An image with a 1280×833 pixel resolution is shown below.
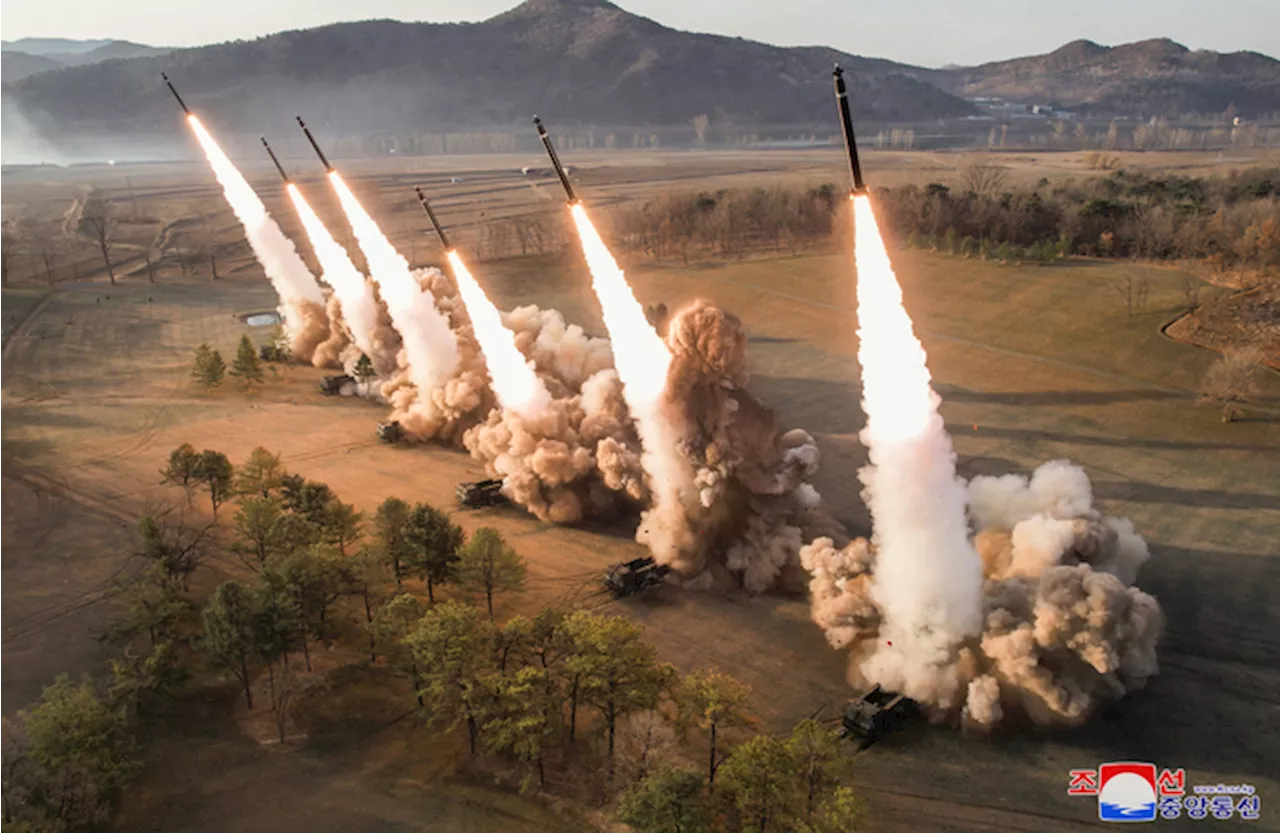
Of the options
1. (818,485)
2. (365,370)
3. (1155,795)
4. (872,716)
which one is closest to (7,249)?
(365,370)

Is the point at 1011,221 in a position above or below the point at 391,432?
above

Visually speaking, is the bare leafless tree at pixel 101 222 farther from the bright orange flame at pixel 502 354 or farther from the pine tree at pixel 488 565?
the pine tree at pixel 488 565

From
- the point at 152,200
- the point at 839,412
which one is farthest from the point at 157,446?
the point at 152,200

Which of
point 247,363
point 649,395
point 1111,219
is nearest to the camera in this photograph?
point 649,395

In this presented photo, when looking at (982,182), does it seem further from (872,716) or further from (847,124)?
(872,716)

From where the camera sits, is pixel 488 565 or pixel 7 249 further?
pixel 7 249

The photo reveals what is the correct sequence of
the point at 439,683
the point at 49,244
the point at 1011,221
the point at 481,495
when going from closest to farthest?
1. the point at 439,683
2. the point at 481,495
3. the point at 1011,221
4. the point at 49,244
